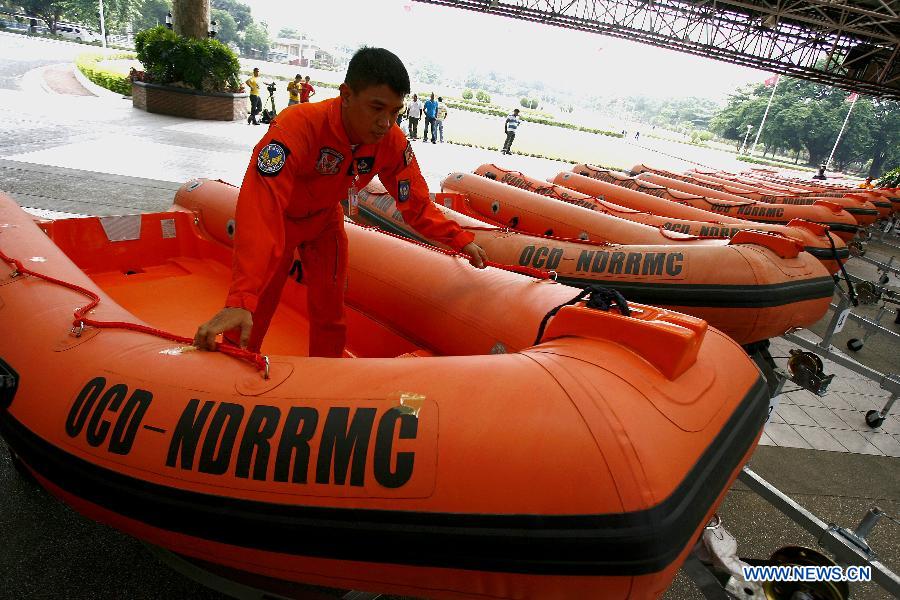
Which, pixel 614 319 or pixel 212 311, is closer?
pixel 614 319

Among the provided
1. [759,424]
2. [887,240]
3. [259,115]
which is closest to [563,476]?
[759,424]

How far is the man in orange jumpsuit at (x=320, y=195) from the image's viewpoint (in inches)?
55.4

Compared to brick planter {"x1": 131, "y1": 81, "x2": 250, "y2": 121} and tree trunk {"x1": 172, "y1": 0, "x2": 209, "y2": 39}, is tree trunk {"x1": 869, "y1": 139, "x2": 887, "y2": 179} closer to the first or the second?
brick planter {"x1": 131, "y1": 81, "x2": 250, "y2": 121}

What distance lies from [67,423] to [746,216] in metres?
6.78

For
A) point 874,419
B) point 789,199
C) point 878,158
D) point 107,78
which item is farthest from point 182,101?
point 878,158

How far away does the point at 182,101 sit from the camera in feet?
33.4

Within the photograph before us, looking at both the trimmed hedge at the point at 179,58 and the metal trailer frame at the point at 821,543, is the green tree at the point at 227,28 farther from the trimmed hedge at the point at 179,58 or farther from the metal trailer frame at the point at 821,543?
the metal trailer frame at the point at 821,543

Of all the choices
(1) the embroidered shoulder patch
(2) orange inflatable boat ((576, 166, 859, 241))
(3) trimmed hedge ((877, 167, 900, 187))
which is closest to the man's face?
(1) the embroidered shoulder patch

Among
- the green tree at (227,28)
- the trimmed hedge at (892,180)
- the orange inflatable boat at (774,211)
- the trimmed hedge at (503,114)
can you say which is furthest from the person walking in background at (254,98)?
the green tree at (227,28)

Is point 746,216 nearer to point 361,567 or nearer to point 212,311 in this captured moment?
point 212,311

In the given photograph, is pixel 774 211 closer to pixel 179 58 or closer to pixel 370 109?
pixel 370 109

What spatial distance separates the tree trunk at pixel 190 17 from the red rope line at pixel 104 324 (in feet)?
36.1

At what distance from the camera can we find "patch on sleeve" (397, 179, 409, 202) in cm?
201

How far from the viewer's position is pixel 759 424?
1354 millimetres
